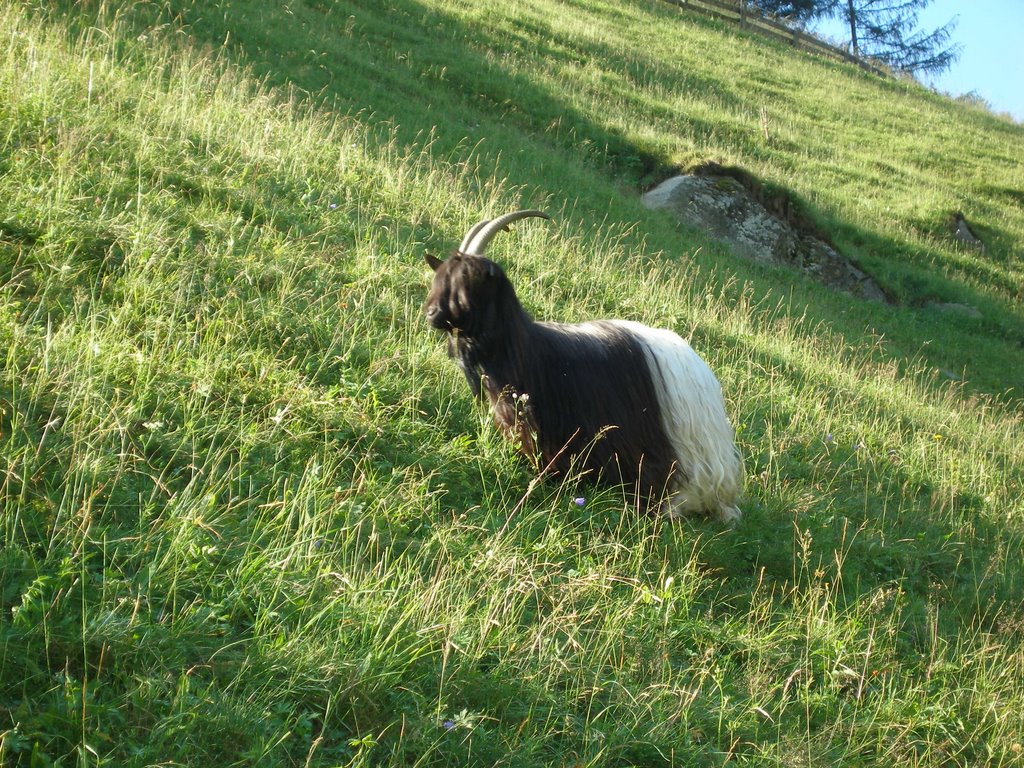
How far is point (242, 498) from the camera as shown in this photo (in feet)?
14.1

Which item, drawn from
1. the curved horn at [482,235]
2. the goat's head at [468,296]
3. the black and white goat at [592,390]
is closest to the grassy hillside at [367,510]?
the black and white goat at [592,390]

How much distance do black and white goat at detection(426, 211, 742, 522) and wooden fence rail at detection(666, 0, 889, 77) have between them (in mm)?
36290

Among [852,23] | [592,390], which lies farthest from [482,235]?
[852,23]

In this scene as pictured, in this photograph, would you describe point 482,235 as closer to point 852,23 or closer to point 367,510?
point 367,510

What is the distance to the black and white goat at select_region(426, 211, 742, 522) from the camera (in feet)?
17.8

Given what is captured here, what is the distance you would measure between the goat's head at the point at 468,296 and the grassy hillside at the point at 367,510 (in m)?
0.67

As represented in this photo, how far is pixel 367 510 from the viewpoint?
4590mm

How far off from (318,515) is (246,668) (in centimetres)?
96

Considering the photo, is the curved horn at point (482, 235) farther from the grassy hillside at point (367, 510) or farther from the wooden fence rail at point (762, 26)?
the wooden fence rail at point (762, 26)

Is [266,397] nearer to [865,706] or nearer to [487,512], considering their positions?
[487,512]

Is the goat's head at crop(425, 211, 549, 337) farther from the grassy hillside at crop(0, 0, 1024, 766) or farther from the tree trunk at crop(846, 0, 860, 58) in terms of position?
the tree trunk at crop(846, 0, 860, 58)

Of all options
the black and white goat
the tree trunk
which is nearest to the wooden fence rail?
the tree trunk

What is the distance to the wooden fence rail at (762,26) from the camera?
130 feet

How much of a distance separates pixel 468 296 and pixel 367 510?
4.76ft
